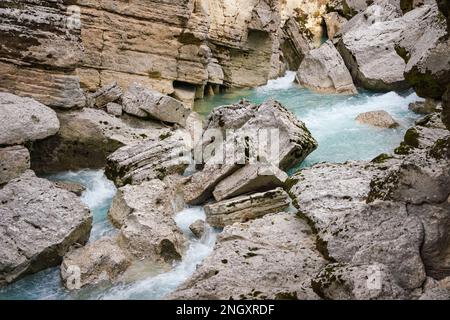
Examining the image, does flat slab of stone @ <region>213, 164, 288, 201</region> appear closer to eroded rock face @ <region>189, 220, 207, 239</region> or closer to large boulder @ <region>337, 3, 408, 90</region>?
eroded rock face @ <region>189, 220, 207, 239</region>

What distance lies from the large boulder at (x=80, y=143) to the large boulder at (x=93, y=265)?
4.83 metres

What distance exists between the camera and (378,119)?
56.3ft

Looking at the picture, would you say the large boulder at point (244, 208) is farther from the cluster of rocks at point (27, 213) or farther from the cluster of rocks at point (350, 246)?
the cluster of rocks at point (27, 213)

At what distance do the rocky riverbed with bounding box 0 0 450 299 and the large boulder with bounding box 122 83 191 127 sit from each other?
0.15ft

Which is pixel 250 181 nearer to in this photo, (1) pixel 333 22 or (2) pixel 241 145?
(2) pixel 241 145

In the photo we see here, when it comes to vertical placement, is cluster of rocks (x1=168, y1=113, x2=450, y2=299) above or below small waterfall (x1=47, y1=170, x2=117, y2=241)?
above

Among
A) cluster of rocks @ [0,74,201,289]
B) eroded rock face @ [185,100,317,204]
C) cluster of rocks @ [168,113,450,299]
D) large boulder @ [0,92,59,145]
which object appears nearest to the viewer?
cluster of rocks @ [168,113,450,299]

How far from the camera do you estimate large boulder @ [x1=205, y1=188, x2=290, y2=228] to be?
1059 centimetres

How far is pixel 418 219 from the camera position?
6.97 meters

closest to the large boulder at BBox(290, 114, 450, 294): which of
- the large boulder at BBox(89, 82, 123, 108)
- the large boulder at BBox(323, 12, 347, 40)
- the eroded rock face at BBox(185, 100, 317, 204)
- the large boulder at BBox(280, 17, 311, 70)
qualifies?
the eroded rock face at BBox(185, 100, 317, 204)

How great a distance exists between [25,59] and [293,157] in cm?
797

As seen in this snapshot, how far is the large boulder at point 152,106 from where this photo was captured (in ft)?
50.7
